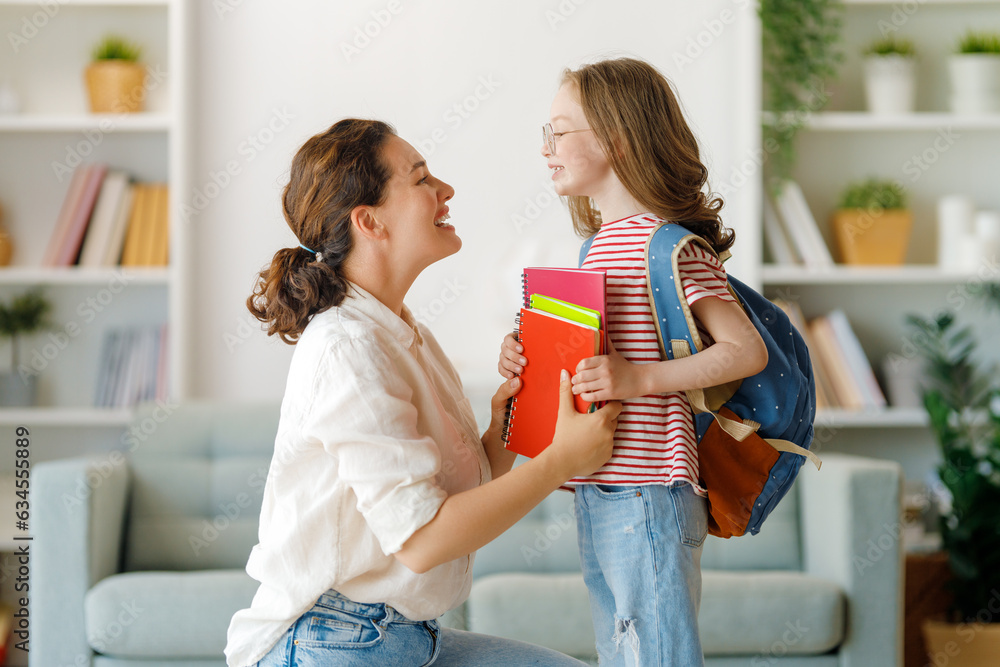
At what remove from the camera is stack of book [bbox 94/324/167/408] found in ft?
9.37


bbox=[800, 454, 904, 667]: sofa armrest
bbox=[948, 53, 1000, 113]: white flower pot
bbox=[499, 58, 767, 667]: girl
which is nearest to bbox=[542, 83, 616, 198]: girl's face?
bbox=[499, 58, 767, 667]: girl

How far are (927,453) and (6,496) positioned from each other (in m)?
3.26

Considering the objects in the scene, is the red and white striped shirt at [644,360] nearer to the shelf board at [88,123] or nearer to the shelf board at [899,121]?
the shelf board at [899,121]

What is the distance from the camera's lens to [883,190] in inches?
114

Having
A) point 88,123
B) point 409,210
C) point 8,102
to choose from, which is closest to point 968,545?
point 409,210

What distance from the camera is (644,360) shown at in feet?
3.89

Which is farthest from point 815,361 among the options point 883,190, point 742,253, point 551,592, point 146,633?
point 146,633

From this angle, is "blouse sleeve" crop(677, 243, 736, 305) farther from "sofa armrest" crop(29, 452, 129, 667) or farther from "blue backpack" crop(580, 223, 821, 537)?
"sofa armrest" crop(29, 452, 129, 667)

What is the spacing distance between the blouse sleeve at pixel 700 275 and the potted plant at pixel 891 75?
2.09m

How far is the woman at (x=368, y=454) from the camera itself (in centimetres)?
102

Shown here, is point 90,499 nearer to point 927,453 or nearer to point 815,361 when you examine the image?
point 815,361

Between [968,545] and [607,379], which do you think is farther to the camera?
[968,545]

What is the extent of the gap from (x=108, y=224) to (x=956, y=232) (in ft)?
9.47

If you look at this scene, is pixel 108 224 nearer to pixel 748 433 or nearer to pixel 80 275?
pixel 80 275
